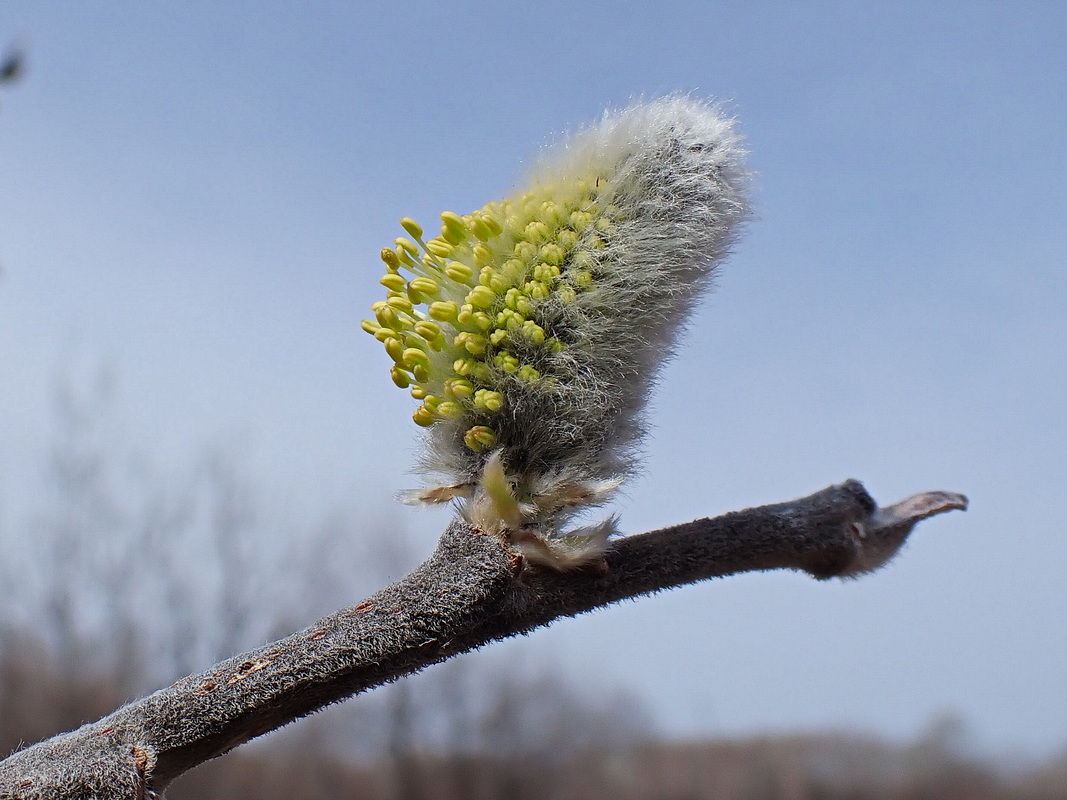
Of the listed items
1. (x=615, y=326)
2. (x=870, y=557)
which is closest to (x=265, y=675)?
(x=615, y=326)

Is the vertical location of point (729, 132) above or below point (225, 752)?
above

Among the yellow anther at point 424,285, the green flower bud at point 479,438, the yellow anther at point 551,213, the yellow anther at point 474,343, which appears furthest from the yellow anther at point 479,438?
the yellow anther at point 551,213

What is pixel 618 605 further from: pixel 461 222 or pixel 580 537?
pixel 461 222

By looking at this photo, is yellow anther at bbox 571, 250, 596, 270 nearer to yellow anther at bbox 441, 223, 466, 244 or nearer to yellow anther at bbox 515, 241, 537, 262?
yellow anther at bbox 515, 241, 537, 262

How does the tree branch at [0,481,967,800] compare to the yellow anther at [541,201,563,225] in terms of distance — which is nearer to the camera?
the tree branch at [0,481,967,800]

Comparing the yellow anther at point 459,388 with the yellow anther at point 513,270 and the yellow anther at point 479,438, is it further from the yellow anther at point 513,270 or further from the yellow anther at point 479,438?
the yellow anther at point 513,270

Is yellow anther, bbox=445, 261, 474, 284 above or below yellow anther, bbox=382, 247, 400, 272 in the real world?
below

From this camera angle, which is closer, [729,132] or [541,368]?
[541,368]

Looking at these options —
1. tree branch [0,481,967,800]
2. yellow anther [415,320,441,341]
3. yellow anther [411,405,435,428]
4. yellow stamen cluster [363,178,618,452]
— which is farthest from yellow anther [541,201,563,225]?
tree branch [0,481,967,800]

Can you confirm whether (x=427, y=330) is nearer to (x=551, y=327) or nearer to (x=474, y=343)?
(x=474, y=343)
